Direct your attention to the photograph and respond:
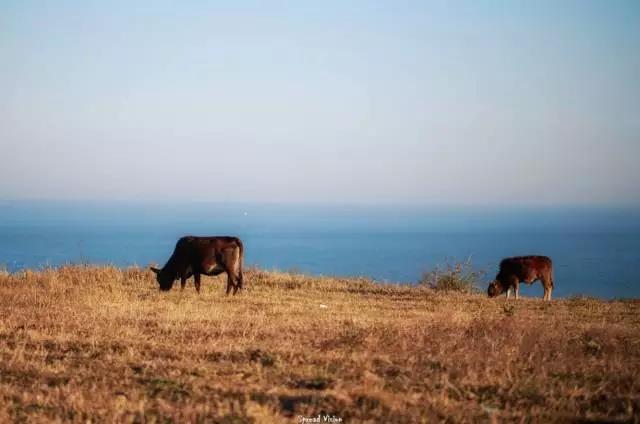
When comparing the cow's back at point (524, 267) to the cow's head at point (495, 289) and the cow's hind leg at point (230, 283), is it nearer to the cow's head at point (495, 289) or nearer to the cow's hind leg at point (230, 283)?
the cow's head at point (495, 289)

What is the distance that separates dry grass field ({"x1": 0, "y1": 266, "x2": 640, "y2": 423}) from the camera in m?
6.77

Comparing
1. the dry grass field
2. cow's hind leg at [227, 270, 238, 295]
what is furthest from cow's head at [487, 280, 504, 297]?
cow's hind leg at [227, 270, 238, 295]

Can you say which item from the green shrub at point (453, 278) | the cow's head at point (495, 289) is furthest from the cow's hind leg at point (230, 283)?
the cow's head at point (495, 289)

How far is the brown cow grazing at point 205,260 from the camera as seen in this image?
18141 mm

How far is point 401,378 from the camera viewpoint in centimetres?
788

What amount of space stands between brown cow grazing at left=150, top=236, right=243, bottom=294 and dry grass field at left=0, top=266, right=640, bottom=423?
9.84 ft

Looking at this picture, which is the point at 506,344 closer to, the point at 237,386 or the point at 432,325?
the point at 432,325

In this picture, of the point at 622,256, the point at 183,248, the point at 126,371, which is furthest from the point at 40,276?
the point at 622,256

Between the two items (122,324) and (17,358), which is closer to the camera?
(17,358)

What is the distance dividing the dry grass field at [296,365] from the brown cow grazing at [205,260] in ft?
9.84

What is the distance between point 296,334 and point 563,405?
15.9 ft

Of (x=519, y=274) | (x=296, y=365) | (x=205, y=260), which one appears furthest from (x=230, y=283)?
(x=519, y=274)

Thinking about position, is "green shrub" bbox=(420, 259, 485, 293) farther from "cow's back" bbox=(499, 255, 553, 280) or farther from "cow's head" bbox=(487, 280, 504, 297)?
"cow's back" bbox=(499, 255, 553, 280)

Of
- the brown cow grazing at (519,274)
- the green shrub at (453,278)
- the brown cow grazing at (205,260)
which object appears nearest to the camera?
the brown cow grazing at (205,260)
